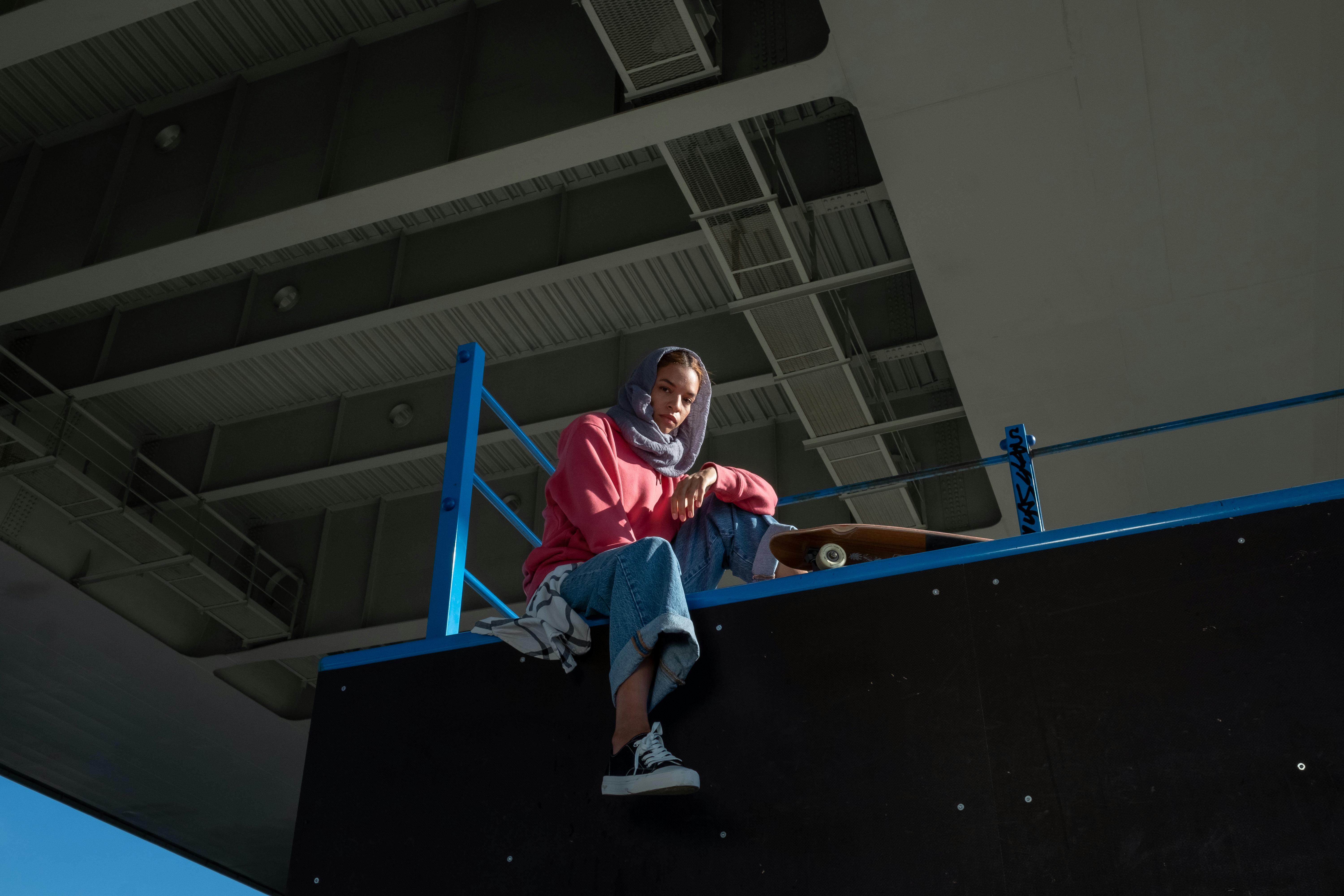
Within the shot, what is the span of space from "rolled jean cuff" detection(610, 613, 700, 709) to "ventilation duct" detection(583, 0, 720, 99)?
394 cm

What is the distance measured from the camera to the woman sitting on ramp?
2.80 metres

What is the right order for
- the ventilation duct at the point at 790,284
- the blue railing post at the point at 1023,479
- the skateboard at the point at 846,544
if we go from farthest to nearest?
the ventilation duct at the point at 790,284
the blue railing post at the point at 1023,479
the skateboard at the point at 846,544

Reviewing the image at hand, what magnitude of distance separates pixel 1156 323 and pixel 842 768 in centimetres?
541

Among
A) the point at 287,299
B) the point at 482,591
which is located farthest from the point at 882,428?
the point at 287,299

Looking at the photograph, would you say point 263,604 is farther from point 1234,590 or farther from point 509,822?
point 1234,590

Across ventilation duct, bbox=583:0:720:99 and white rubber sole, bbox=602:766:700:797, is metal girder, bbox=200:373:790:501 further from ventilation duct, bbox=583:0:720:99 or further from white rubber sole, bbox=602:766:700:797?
white rubber sole, bbox=602:766:700:797

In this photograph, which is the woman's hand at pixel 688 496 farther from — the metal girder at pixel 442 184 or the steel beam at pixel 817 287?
the steel beam at pixel 817 287

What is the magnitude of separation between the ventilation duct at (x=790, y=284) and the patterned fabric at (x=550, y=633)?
414 centimetres

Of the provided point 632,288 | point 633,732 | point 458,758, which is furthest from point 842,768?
point 632,288

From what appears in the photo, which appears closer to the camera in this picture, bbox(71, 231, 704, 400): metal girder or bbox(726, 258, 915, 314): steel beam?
bbox(726, 258, 915, 314): steel beam

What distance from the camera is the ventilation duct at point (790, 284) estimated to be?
6.75 meters

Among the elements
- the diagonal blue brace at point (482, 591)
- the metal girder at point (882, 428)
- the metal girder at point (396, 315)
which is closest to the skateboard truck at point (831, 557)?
the diagonal blue brace at point (482, 591)

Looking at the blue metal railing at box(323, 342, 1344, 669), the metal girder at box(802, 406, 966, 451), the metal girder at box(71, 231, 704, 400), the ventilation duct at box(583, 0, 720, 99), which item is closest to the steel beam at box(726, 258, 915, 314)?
the metal girder at box(71, 231, 704, 400)

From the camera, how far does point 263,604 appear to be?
11.3 meters
